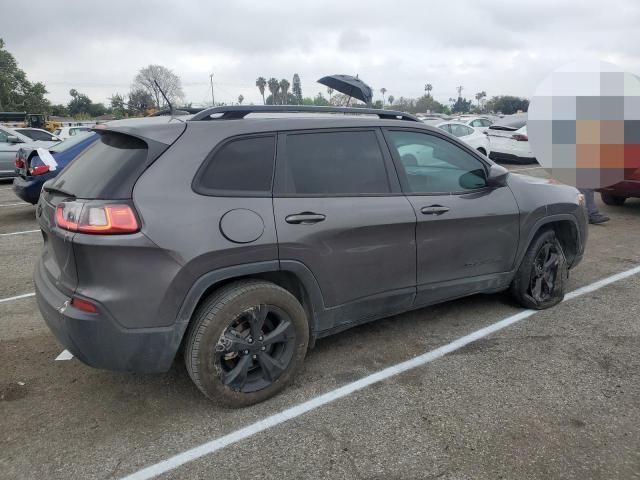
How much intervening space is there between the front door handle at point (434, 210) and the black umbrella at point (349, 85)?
375 cm

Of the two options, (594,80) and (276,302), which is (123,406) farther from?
(594,80)

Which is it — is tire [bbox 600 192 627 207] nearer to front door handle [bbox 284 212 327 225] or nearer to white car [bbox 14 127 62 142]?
front door handle [bbox 284 212 327 225]

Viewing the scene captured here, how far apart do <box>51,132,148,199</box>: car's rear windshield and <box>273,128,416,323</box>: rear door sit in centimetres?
78

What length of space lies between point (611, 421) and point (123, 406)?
9.13 feet

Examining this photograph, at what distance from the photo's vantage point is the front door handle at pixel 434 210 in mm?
3376

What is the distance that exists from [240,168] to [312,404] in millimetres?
1445

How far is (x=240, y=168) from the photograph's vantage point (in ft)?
9.09

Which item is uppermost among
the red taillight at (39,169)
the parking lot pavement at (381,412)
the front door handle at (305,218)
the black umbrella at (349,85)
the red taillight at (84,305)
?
the black umbrella at (349,85)

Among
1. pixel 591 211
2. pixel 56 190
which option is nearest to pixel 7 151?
pixel 56 190

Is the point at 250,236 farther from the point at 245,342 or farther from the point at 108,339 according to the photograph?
the point at 108,339

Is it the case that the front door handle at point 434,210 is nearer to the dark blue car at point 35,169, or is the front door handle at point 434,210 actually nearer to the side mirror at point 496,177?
the side mirror at point 496,177

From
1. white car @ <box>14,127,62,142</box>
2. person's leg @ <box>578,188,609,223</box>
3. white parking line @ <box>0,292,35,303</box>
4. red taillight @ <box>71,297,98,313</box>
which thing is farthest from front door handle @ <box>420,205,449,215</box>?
white car @ <box>14,127,62,142</box>

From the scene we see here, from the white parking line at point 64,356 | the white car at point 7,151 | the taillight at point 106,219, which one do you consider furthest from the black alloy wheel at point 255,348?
the white car at point 7,151

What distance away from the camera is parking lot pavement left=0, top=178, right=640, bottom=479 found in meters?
2.37
